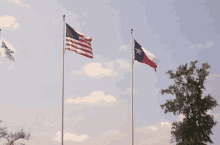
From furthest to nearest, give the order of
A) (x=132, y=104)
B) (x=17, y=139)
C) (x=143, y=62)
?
1. (x=17, y=139)
2. (x=143, y=62)
3. (x=132, y=104)

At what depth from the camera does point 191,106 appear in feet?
100

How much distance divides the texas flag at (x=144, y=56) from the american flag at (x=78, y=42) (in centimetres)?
397

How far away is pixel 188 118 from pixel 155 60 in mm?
11679

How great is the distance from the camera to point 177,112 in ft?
102

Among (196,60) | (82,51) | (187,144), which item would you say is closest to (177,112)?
(187,144)

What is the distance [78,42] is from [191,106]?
16543 millimetres

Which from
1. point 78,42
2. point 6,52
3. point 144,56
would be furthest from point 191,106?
point 6,52

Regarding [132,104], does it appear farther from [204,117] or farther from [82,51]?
[204,117]

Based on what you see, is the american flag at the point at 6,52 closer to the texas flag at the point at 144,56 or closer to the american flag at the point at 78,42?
the american flag at the point at 78,42

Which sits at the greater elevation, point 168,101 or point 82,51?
point 82,51

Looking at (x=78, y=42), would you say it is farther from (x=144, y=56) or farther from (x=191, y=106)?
(x=191, y=106)

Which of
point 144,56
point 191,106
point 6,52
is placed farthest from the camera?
point 191,106

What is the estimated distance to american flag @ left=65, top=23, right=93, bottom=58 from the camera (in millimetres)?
21656

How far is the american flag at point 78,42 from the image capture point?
2166cm
